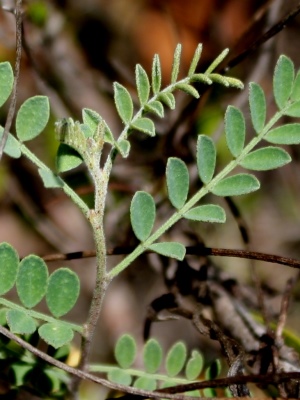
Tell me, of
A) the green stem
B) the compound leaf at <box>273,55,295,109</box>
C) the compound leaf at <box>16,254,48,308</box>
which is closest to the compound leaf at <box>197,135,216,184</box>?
the green stem

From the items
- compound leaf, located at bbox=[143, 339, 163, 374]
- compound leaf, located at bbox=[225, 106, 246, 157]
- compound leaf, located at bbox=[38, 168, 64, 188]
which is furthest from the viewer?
compound leaf, located at bbox=[143, 339, 163, 374]

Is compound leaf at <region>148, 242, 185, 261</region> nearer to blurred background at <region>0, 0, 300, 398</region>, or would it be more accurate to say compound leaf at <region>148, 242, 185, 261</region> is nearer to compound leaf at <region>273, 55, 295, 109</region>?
compound leaf at <region>273, 55, 295, 109</region>

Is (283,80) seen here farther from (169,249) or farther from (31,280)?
(31,280)

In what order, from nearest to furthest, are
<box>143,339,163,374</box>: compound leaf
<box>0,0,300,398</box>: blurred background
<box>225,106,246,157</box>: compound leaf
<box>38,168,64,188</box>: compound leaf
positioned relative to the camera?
<box>38,168,64,188</box>: compound leaf, <box>225,106,246,157</box>: compound leaf, <box>143,339,163,374</box>: compound leaf, <box>0,0,300,398</box>: blurred background

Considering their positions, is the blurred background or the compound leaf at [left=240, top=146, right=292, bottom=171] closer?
the compound leaf at [left=240, top=146, right=292, bottom=171]

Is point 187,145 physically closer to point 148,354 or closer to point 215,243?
point 215,243

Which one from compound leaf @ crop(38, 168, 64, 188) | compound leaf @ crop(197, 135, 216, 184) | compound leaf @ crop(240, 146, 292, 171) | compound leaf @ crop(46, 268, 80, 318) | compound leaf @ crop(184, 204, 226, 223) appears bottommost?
compound leaf @ crop(46, 268, 80, 318)

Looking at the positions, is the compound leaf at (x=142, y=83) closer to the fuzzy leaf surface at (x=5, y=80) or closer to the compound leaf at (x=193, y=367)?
the fuzzy leaf surface at (x=5, y=80)

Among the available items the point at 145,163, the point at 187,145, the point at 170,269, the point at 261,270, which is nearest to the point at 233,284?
the point at 170,269
